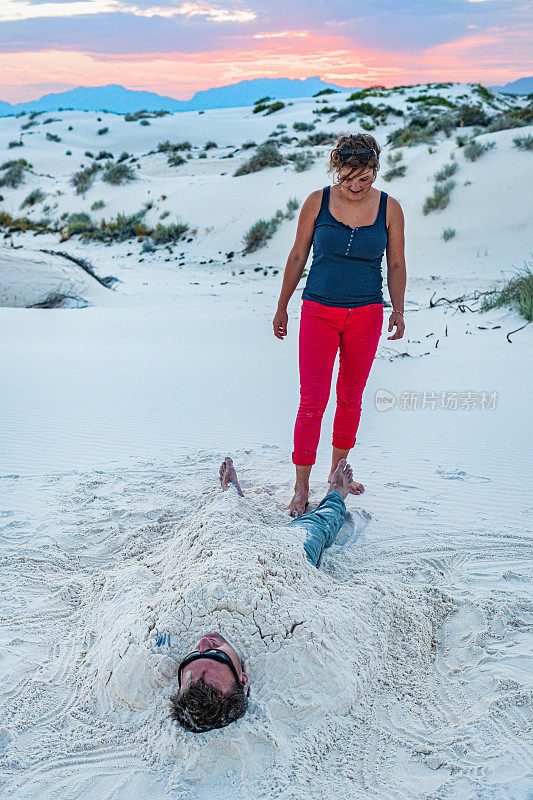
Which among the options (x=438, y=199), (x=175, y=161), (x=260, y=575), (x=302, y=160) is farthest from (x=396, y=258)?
(x=175, y=161)

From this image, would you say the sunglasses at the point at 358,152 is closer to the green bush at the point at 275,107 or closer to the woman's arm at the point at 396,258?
the woman's arm at the point at 396,258

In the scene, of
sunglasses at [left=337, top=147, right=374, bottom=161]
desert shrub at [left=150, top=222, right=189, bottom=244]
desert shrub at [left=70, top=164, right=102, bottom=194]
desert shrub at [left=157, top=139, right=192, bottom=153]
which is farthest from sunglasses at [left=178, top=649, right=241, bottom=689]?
desert shrub at [left=157, top=139, right=192, bottom=153]

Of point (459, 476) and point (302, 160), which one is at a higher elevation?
point (302, 160)

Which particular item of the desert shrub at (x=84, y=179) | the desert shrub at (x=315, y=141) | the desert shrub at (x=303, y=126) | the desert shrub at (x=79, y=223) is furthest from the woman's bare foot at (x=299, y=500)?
the desert shrub at (x=303, y=126)

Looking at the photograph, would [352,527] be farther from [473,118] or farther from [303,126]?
[303,126]

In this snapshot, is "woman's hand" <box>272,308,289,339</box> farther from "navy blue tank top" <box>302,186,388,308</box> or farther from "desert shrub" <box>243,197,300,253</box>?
"desert shrub" <box>243,197,300,253</box>

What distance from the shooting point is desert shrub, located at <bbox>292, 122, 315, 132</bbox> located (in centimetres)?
2708

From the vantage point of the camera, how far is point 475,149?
588 inches

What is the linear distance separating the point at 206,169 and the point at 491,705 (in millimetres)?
23319

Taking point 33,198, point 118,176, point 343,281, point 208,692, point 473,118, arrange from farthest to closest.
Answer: point 33,198 → point 118,176 → point 473,118 → point 343,281 → point 208,692

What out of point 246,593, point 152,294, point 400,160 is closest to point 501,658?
point 246,593

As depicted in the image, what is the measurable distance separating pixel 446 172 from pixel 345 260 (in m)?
12.8

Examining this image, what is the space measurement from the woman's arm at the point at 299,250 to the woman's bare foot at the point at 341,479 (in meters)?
0.85

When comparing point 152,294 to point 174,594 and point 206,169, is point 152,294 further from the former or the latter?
point 206,169
